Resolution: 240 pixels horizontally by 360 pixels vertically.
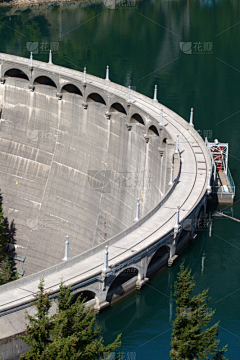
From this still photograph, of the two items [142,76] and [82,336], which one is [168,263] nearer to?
[82,336]

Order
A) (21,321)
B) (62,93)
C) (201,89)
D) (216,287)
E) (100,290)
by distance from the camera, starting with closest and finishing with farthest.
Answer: (21,321), (100,290), (216,287), (62,93), (201,89)

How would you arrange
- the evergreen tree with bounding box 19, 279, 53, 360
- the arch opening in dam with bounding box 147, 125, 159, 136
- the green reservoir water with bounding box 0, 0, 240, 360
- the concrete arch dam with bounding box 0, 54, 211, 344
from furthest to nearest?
the arch opening in dam with bounding box 147, 125, 159, 136, the concrete arch dam with bounding box 0, 54, 211, 344, the green reservoir water with bounding box 0, 0, 240, 360, the evergreen tree with bounding box 19, 279, 53, 360

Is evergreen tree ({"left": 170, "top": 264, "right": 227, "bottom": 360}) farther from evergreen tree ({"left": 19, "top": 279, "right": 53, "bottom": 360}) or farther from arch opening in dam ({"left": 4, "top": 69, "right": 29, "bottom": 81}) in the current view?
arch opening in dam ({"left": 4, "top": 69, "right": 29, "bottom": 81})

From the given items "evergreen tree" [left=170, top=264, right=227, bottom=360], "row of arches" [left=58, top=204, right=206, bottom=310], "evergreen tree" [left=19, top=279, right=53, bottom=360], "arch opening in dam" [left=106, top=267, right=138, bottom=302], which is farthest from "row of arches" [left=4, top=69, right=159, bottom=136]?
"evergreen tree" [left=19, top=279, right=53, bottom=360]

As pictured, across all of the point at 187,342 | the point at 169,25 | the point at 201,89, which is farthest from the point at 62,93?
the point at 169,25

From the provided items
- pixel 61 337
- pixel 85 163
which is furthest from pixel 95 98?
pixel 61 337

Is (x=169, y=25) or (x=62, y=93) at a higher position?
(x=169, y=25)

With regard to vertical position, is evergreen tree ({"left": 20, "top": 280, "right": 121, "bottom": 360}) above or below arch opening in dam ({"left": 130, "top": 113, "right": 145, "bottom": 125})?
below

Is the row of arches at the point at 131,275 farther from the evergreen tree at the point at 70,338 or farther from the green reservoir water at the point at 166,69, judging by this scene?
the evergreen tree at the point at 70,338
